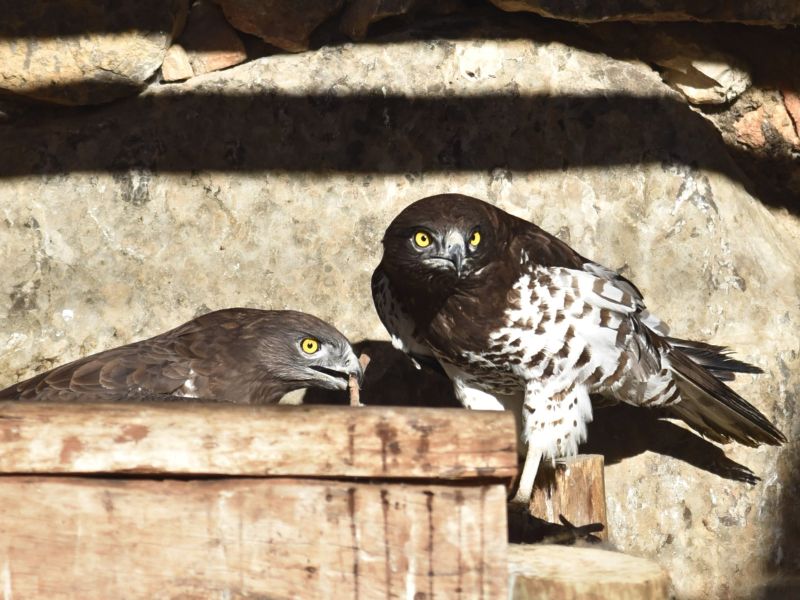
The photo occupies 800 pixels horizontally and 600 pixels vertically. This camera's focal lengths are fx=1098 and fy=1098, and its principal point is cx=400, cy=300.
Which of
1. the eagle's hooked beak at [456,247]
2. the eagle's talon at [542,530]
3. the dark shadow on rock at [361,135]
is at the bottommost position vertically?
the eagle's talon at [542,530]

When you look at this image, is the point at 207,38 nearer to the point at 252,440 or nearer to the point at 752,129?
the point at 752,129

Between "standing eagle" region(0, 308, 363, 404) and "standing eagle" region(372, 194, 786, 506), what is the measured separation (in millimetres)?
387

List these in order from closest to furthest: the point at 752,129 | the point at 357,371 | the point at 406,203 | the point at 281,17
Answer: the point at 357,371 → the point at 281,17 → the point at 406,203 → the point at 752,129

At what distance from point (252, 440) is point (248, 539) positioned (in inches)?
8.9

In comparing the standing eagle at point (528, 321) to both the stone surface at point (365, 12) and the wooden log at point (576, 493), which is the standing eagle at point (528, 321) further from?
the stone surface at point (365, 12)

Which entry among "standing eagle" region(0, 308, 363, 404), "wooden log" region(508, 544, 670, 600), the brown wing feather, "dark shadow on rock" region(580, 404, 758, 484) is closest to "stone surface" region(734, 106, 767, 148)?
"dark shadow on rock" region(580, 404, 758, 484)

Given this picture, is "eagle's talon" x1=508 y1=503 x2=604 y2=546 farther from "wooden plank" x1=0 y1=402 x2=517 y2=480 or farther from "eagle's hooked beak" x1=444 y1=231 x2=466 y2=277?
"wooden plank" x1=0 y1=402 x2=517 y2=480

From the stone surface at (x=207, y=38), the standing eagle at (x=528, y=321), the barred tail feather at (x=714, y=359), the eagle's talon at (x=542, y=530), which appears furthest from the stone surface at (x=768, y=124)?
the stone surface at (x=207, y=38)

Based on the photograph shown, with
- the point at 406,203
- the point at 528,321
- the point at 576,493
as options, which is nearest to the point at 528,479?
the point at 576,493

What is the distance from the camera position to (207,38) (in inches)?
202

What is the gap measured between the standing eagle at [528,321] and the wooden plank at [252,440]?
5.81ft

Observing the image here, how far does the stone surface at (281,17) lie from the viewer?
5012 mm

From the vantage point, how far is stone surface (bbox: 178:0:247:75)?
5105 mm

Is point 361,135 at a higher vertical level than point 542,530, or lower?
higher
